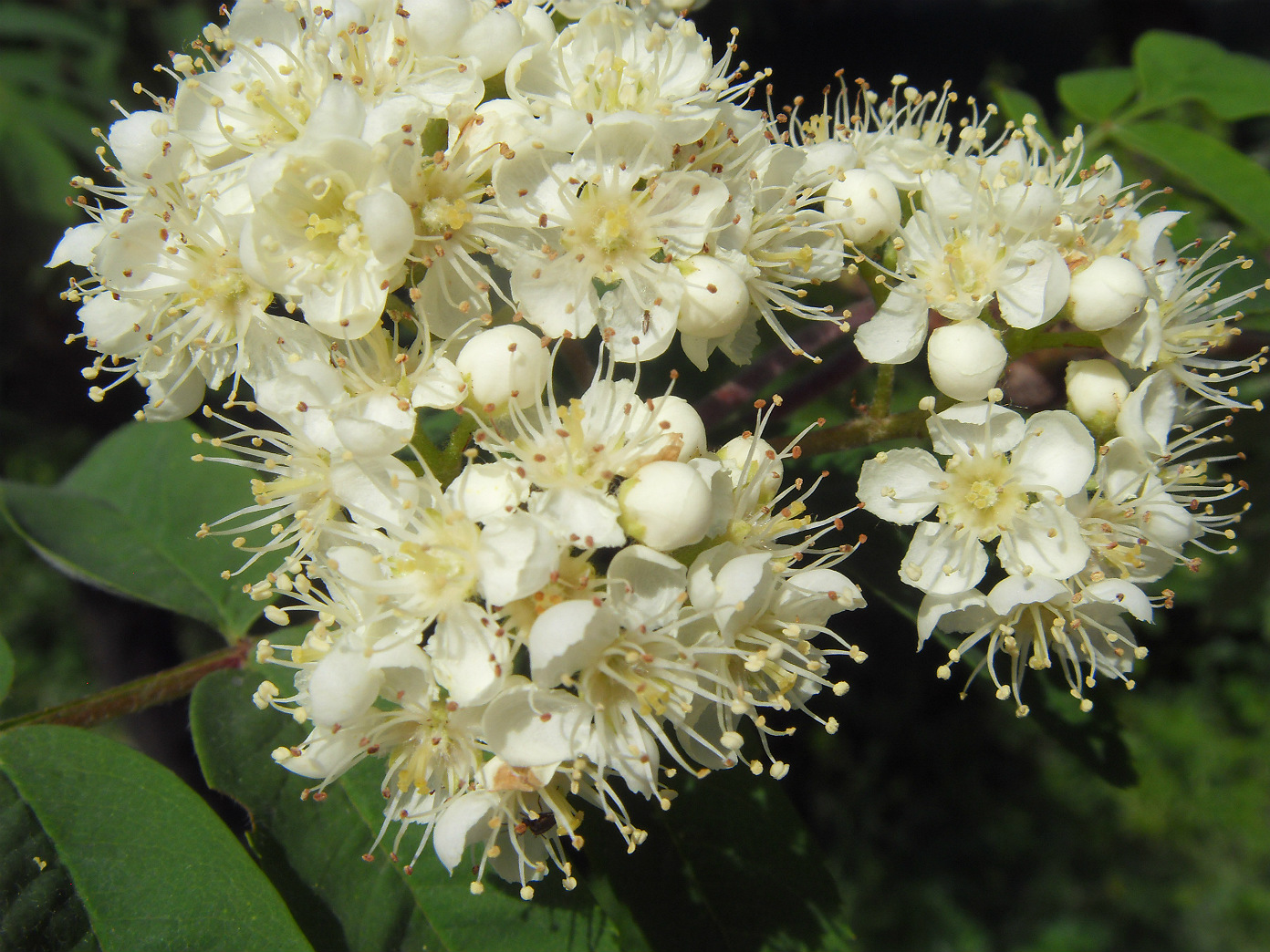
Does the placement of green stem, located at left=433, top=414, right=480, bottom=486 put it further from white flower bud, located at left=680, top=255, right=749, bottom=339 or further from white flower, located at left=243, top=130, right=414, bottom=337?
white flower bud, located at left=680, top=255, right=749, bottom=339

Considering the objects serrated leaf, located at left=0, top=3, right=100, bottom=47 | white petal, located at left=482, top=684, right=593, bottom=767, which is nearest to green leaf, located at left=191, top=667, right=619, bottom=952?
white petal, located at left=482, top=684, right=593, bottom=767

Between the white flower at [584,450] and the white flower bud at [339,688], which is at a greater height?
the white flower at [584,450]

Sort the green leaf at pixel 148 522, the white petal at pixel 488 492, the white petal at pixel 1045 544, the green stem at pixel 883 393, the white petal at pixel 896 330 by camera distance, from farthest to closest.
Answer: the green leaf at pixel 148 522 < the green stem at pixel 883 393 < the white petal at pixel 896 330 < the white petal at pixel 1045 544 < the white petal at pixel 488 492

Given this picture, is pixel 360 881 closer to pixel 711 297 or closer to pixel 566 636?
pixel 566 636

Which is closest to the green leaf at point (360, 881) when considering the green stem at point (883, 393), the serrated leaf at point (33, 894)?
the serrated leaf at point (33, 894)

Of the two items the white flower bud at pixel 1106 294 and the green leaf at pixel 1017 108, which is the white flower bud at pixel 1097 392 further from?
the green leaf at pixel 1017 108

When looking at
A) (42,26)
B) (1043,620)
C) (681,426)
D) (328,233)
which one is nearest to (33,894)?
(328,233)

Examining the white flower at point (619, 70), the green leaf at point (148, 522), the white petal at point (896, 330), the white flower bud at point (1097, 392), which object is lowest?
the green leaf at point (148, 522)
